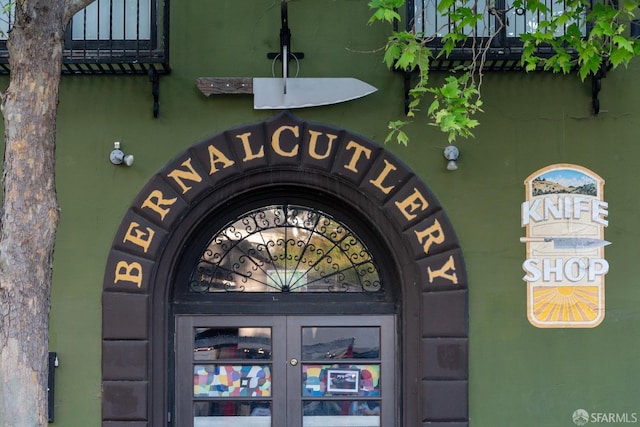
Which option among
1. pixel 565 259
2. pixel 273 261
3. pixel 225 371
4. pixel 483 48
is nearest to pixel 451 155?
pixel 483 48

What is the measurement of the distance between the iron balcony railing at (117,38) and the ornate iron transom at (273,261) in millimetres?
1695

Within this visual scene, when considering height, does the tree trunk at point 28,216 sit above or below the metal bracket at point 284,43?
below

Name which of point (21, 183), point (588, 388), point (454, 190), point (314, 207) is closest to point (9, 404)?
point (21, 183)

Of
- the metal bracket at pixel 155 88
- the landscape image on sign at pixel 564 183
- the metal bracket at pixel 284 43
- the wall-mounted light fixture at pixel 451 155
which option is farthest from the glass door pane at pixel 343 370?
the metal bracket at pixel 284 43

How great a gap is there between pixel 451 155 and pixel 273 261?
1.97 meters

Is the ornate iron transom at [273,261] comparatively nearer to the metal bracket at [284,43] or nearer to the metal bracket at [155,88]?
the metal bracket at [155,88]

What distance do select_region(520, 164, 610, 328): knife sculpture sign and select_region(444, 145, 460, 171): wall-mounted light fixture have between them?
0.74 metres

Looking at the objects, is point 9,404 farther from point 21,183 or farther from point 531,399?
point 531,399

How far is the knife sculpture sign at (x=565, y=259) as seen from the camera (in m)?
8.02

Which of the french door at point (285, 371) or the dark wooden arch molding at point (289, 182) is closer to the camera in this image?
the dark wooden arch molding at point (289, 182)

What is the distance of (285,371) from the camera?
8336 mm

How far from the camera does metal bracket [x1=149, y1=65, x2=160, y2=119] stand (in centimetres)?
803

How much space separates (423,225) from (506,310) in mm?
1079

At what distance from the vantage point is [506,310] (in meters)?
8.04
